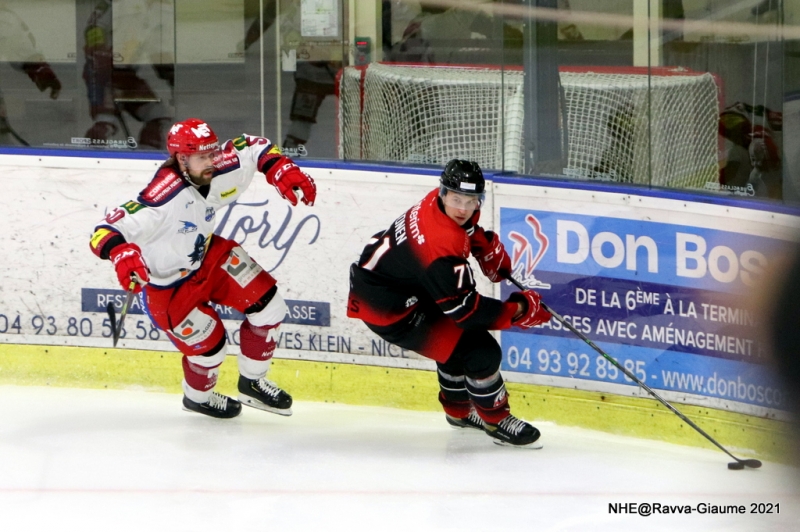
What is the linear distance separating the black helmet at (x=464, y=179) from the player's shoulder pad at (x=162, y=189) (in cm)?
100

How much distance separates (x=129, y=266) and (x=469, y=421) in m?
1.43

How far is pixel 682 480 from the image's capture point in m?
3.63

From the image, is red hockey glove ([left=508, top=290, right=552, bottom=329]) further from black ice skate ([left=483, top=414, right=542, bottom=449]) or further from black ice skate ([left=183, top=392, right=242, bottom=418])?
black ice skate ([left=183, top=392, right=242, bottom=418])

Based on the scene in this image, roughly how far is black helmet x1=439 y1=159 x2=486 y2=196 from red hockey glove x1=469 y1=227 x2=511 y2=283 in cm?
30

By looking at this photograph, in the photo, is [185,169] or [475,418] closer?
[185,169]

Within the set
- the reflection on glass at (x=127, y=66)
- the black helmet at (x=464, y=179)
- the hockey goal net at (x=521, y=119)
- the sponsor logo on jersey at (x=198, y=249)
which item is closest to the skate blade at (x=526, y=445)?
the black helmet at (x=464, y=179)

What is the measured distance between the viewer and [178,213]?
163 inches

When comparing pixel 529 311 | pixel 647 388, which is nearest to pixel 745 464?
pixel 647 388

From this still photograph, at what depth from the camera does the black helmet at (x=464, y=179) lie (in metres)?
3.80

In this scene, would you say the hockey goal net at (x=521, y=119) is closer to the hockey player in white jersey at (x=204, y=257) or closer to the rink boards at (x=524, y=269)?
the rink boards at (x=524, y=269)

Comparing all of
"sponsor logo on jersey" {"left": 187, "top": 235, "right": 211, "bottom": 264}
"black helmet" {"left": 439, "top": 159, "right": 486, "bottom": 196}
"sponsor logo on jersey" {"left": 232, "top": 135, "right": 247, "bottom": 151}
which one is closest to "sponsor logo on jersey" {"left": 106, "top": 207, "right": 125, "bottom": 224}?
"sponsor logo on jersey" {"left": 187, "top": 235, "right": 211, "bottom": 264}

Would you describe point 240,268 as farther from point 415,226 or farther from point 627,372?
point 627,372

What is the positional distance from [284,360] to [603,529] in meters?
2.10

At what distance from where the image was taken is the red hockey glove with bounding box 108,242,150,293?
371 cm
